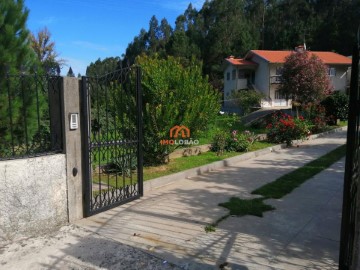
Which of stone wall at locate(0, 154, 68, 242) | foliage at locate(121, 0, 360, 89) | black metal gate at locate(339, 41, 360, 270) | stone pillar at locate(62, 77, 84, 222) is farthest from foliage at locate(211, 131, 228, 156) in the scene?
foliage at locate(121, 0, 360, 89)

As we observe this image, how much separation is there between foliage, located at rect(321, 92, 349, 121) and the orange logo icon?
42.4 ft

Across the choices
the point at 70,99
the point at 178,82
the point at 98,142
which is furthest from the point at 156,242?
the point at 178,82

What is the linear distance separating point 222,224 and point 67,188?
7.76 ft

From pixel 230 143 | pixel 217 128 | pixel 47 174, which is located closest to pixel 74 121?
pixel 47 174

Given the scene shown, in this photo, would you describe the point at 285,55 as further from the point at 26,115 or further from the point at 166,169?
the point at 26,115

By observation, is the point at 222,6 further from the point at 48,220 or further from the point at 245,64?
the point at 48,220

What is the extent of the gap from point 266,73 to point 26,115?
34.3m

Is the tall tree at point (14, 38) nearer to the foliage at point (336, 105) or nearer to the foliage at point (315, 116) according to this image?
the foliage at point (315, 116)

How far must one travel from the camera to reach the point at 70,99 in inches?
185

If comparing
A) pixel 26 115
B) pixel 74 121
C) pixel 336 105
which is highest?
pixel 336 105

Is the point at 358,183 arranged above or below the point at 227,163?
above

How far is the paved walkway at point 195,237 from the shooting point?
3.55 meters

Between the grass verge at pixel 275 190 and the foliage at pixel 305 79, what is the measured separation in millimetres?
7684

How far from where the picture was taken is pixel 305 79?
54.2 feet
